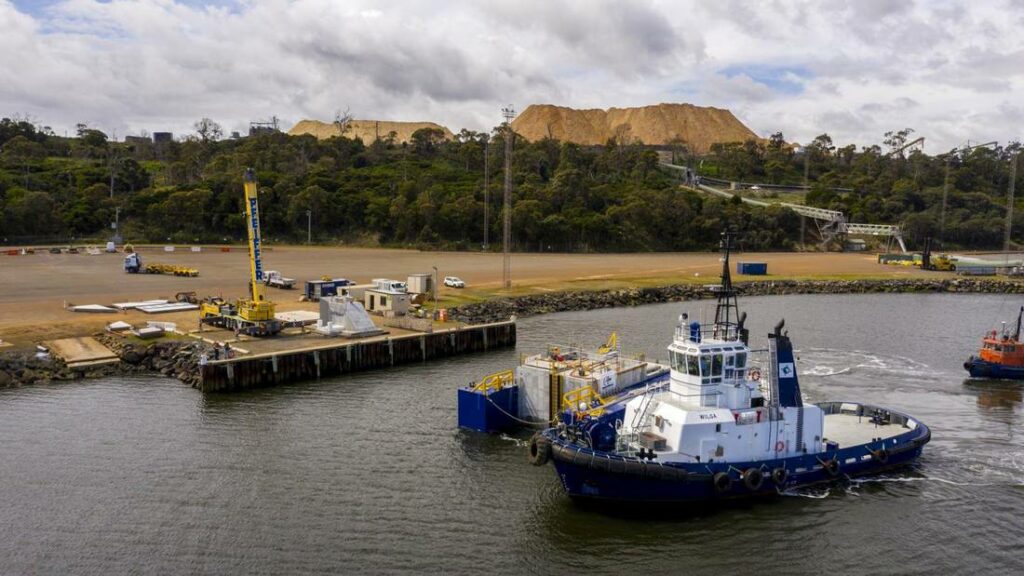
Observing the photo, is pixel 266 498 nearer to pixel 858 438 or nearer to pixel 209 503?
pixel 209 503

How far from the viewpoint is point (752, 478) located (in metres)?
28.2

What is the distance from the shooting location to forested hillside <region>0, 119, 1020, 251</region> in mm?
122875

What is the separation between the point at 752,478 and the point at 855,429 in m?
9.57

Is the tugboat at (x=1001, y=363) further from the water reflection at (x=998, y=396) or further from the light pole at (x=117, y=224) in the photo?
the light pole at (x=117, y=224)

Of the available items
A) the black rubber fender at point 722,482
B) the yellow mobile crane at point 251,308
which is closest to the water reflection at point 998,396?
the black rubber fender at point 722,482

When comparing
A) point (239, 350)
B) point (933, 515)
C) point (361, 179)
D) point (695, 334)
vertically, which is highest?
point (361, 179)

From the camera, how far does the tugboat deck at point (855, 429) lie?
3338 cm

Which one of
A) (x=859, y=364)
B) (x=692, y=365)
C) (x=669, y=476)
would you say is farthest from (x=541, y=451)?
(x=859, y=364)

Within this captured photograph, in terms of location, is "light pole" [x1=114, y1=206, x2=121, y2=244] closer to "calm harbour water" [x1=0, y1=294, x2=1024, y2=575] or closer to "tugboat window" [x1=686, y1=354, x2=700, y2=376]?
"calm harbour water" [x1=0, y1=294, x2=1024, y2=575]

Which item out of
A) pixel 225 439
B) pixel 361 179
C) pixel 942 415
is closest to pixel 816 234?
pixel 361 179

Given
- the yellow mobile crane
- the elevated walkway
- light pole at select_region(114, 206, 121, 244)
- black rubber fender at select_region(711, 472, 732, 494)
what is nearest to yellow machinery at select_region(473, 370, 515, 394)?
black rubber fender at select_region(711, 472, 732, 494)

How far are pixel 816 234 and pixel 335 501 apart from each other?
13886cm

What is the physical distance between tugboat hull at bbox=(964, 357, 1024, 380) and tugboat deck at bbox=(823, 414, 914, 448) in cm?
1724

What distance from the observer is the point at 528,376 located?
3759 centimetres
